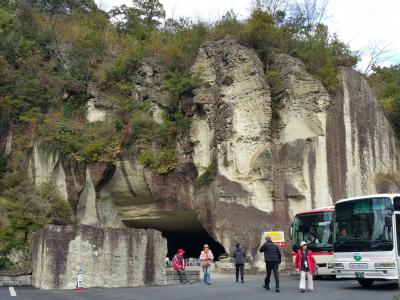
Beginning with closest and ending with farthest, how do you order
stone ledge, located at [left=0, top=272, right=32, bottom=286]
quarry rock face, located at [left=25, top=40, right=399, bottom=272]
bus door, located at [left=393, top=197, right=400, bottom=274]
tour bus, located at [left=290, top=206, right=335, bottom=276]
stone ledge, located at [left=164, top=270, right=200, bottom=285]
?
bus door, located at [left=393, top=197, right=400, bottom=274] → stone ledge, located at [left=164, top=270, right=200, bottom=285] → stone ledge, located at [left=0, top=272, right=32, bottom=286] → tour bus, located at [left=290, top=206, right=335, bottom=276] → quarry rock face, located at [left=25, top=40, right=399, bottom=272]

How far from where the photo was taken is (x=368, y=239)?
47.6 ft

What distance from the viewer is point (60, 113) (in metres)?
32.3

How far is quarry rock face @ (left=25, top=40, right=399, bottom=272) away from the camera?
2672 cm

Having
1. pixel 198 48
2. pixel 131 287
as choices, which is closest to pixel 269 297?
pixel 131 287

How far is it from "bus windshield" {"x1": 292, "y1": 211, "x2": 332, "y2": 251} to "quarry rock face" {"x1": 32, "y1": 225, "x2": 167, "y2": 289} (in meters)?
6.13

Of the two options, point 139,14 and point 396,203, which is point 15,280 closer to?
point 396,203

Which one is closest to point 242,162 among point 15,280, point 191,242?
point 191,242

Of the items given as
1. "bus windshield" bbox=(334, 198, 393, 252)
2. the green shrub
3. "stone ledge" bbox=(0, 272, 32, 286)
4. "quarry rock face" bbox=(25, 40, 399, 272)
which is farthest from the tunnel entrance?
"bus windshield" bbox=(334, 198, 393, 252)

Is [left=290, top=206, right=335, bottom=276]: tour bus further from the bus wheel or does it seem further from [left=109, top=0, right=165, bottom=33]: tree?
[left=109, top=0, right=165, bottom=33]: tree

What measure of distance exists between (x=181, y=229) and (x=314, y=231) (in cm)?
1413

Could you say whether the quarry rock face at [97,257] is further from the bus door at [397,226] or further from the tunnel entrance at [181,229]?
the tunnel entrance at [181,229]

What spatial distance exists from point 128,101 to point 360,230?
2040 centimetres

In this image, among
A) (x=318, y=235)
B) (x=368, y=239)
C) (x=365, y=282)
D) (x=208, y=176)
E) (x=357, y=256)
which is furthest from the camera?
(x=208, y=176)

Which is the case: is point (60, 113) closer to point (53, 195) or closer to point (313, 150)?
point (53, 195)
